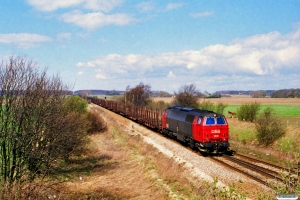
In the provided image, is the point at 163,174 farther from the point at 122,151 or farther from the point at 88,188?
the point at 122,151

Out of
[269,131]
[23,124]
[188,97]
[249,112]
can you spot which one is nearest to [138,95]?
[188,97]

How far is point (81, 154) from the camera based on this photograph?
119 feet

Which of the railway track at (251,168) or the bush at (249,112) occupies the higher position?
the bush at (249,112)

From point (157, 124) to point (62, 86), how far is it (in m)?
15.3

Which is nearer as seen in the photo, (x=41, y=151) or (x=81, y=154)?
(x=41, y=151)

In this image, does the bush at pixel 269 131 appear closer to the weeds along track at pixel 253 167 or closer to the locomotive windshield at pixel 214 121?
the weeds along track at pixel 253 167

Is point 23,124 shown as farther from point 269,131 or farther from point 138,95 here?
point 138,95

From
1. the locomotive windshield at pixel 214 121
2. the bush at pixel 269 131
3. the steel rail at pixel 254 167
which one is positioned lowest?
the steel rail at pixel 254 167

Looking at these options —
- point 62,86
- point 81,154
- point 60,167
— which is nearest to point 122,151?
point 81,154

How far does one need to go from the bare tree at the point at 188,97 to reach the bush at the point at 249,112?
14516mm

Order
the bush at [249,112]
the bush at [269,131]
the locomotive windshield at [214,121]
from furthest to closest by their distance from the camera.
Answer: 1. the bush at [249,112]
2. the bush at [269,131]
3. the locomotive windshield at [214,121]

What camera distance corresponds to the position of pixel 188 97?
2469 inches

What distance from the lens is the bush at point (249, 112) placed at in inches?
1777

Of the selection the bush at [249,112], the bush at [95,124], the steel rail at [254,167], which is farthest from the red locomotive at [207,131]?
the bush at [95,124]
